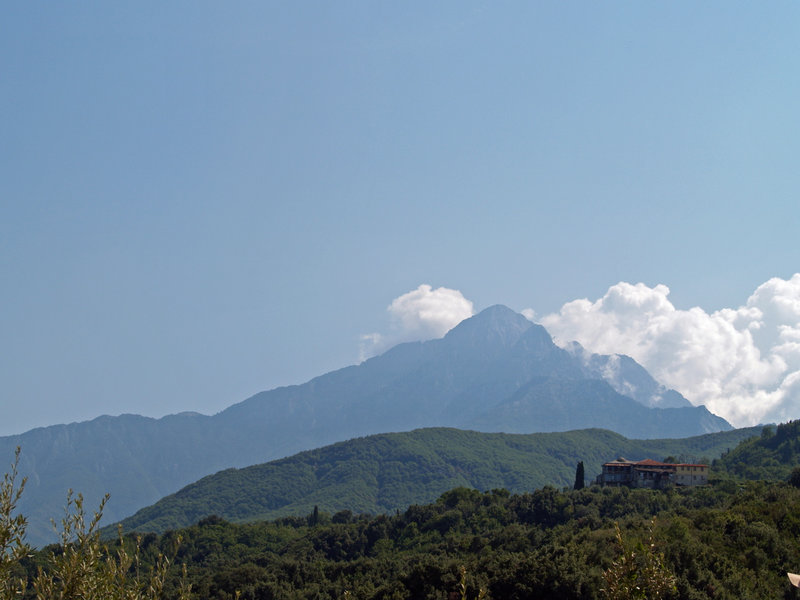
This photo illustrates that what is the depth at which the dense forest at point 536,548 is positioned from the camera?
39469 mm

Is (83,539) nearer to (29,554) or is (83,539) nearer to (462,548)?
(29,554)

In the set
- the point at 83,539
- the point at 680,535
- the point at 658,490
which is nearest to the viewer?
the point at 83,539

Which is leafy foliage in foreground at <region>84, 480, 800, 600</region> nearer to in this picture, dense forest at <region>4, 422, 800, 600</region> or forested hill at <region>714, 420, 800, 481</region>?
dense forest at <region>4, 422, 800, 600</region>

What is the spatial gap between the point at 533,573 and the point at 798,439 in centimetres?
12028

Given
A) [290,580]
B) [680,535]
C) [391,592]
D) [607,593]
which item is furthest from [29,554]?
[290,580]

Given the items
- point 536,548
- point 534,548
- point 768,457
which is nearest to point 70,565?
point 536,548

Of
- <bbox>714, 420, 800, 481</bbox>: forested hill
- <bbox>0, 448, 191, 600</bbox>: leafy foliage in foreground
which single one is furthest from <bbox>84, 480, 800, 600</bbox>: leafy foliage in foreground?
<bbox>714, 420, 800, 481</bbox>: forested hill

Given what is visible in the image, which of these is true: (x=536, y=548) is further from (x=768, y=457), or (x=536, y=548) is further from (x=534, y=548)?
(x=768, y=457)

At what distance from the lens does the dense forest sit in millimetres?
39469

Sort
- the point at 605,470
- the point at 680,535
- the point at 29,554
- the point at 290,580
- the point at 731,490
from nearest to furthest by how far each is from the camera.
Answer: the point at 29,554 → the point at 680,535 → the point at 290,580 → the point at 731,490 → the point at 605,470

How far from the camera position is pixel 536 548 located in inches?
2901

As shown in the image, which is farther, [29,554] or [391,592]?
[391,592]

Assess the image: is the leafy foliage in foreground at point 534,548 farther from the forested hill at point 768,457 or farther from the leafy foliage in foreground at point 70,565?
the forested hill at point 768,457

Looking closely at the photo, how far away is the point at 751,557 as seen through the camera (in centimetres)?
4503
